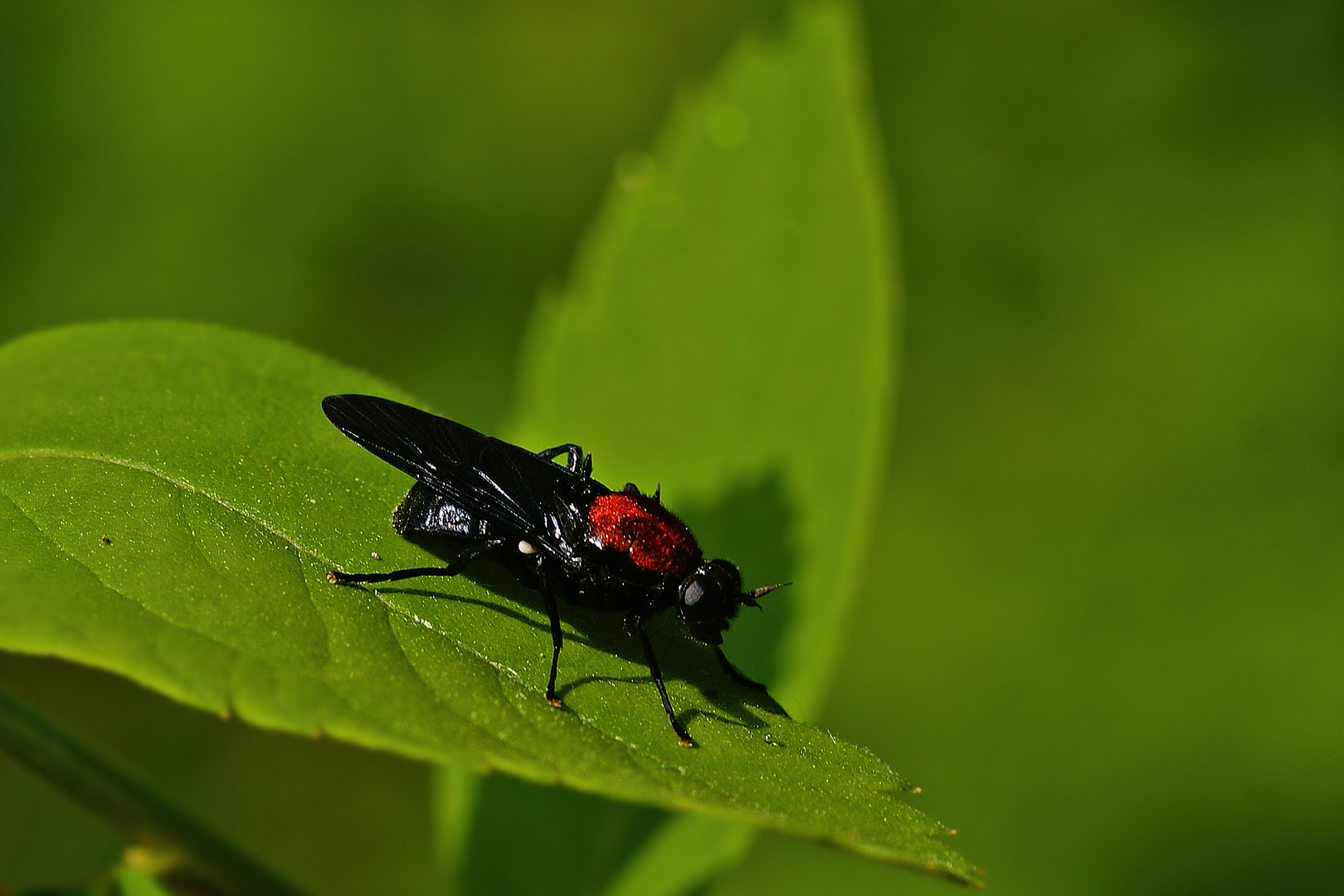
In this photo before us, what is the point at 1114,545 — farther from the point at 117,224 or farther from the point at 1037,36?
the point at 117,224

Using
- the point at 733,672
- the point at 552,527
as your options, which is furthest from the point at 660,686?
the point at 552,527

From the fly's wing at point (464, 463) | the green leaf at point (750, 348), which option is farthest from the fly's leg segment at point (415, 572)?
the green leaf at point (750, 348)

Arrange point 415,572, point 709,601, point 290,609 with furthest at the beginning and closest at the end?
point 709,601, point 415,572, point 290,609

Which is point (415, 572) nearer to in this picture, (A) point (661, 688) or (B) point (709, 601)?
(A) point (661, 688)

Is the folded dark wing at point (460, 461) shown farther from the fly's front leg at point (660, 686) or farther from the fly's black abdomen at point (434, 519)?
the fly's front leg at point (660, 686)

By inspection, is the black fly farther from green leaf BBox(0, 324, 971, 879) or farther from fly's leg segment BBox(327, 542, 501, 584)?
green leaf BBox(0, 324, 971, 879)

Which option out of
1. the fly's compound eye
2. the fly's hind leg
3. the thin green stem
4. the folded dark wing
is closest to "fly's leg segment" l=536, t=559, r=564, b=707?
the fly's hind leg
